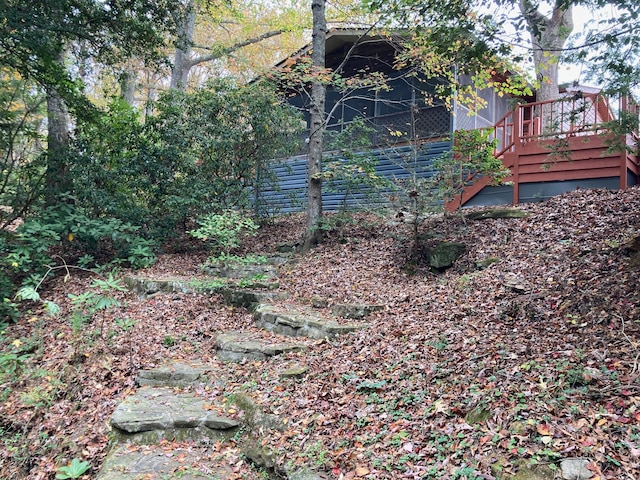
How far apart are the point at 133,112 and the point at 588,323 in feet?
30.4

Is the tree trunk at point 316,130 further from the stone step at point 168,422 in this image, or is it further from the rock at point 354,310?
the stone step at point 168,422

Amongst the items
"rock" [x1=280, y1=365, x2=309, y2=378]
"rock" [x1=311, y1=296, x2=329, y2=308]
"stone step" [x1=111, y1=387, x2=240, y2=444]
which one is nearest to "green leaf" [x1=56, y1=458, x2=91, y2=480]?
"stone step" [x1=111, y1=387, x2=240, y2=444]

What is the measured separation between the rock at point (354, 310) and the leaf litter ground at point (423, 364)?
151 mm

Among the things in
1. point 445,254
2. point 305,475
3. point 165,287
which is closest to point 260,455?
point 305,475

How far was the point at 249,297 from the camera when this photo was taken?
21.8ft

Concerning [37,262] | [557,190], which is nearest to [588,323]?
[557,190]

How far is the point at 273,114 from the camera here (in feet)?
31.7

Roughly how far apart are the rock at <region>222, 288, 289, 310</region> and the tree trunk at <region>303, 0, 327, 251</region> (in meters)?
2.23

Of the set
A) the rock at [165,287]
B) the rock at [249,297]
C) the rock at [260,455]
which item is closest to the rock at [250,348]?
the rock at [249,297]

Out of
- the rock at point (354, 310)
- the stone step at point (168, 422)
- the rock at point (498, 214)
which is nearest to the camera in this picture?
the stone step at point (168, 422)

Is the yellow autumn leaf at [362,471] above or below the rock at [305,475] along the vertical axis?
above

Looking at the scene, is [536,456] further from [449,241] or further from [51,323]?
[51,323]

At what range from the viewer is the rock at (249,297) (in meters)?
6.61

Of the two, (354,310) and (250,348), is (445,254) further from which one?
(250,348)
